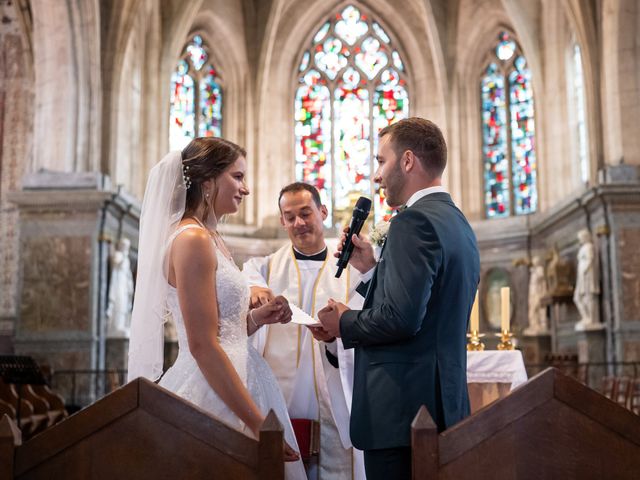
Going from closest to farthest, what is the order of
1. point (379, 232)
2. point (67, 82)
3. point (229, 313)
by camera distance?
point (229, 313) → point (379, 232) → point (67, 82)

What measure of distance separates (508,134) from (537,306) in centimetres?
409

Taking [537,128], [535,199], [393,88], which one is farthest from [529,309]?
[393,88]

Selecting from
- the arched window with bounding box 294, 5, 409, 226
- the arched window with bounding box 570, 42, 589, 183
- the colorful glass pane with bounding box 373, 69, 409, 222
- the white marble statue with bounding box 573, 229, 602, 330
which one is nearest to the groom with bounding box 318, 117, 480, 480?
the white marble statue with bounding box 573, 229, 602, 330

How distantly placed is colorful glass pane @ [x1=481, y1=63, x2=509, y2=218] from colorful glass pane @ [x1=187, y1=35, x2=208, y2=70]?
20.1 feet

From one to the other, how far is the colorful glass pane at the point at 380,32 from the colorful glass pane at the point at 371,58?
146 mm

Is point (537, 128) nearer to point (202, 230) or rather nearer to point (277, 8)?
point (277, 8)

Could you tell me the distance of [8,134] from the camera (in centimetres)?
1645

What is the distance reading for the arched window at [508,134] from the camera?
1922cm

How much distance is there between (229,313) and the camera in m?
Result: 3.36

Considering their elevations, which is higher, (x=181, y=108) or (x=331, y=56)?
(x=331, y=56)

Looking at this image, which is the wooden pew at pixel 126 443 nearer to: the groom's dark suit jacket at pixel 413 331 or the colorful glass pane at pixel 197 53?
the groom's dark suit jacket at pixel 413 331

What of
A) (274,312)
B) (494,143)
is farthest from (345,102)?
(274,312)

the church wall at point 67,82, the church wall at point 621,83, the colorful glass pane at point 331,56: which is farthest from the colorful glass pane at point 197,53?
the church wall at point 621,83

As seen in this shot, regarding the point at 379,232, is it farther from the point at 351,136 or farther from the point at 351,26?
the point at 351,26
